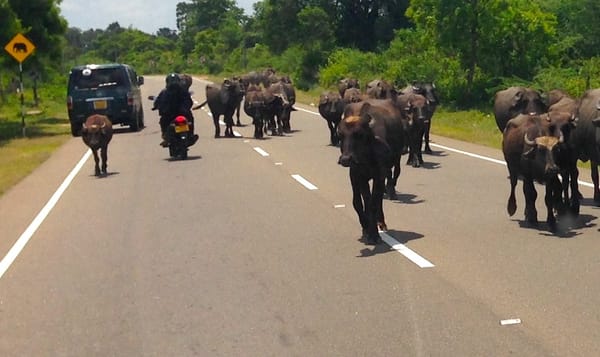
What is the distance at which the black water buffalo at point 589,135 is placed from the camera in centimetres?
1281

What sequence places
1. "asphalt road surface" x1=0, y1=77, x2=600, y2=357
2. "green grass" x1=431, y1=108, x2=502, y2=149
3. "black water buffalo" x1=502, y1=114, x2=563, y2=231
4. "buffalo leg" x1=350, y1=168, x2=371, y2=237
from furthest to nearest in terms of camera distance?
1. "green grass" x1=431, y1=108, x2=502, y2=149
2. "black water buffalo" x1=502, y1=114, x2=563, y2=231
3. "buffalo leg" x1=350, y1=168, x2=371, y2=237
4. "asphalt road surface" x1=0, y1=77, x2=600, y2=357

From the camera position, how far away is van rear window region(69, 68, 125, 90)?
102 ft

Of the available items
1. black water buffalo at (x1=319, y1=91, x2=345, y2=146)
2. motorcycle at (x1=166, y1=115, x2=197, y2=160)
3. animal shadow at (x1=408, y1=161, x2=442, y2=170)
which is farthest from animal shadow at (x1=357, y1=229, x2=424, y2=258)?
black water buffalo at (x1=319, y1=91, x2=345, y2=146)

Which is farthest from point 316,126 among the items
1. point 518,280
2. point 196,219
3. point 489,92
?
point 518,280

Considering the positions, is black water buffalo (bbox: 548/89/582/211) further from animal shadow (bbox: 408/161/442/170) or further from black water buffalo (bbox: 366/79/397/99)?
black water buffalo (bbox: 366/79/397/99)

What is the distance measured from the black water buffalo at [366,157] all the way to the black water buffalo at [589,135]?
2942 millimetres

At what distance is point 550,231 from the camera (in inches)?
452

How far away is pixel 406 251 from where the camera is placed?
10586mm

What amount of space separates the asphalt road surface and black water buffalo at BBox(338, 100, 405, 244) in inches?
15.6

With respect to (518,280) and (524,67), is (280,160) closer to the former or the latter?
(518,280)

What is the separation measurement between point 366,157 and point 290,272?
1.84 metres

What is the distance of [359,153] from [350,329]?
358 centimetres

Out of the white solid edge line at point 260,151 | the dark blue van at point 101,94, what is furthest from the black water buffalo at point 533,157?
the dark blue van at point 101,94

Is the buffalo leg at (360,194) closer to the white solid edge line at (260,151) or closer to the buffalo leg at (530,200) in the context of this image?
the buffalo leg at (530,200)
